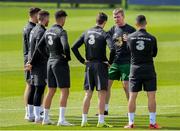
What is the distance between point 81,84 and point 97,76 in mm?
6487

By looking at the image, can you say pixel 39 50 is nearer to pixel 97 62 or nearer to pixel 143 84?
pixel 97 62

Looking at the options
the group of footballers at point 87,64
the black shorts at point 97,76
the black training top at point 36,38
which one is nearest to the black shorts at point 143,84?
the group of footballers at point 87,64

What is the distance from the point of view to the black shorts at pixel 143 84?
57.0 feet

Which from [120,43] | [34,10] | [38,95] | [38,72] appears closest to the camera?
[38,95]

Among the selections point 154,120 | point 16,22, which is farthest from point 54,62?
point 16,22

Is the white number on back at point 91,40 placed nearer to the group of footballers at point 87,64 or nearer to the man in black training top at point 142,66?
the group of footballers at point 87,64

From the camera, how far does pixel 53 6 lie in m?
48.8

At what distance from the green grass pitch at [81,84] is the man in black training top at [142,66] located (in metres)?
0.44

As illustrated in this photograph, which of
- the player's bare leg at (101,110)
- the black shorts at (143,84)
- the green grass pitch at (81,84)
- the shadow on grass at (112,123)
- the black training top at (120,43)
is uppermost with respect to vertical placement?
the black training top at (120,43)

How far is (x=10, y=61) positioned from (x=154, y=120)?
1223 cm

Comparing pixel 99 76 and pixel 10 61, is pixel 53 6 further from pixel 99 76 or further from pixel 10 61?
pixel 99 76

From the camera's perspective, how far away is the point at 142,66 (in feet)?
57.1

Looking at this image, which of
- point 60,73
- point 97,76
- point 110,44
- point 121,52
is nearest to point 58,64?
point 60,73

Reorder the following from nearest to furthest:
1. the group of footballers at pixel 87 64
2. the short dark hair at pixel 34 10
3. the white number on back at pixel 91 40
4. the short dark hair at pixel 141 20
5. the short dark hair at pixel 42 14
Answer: the short dark hair at pixel 141 20
the group of footballers at pixel 87 64
the white number on back at pixel 91 40
the short dark hair at pixel 42 14
the short dark hair at pixel 34 10
